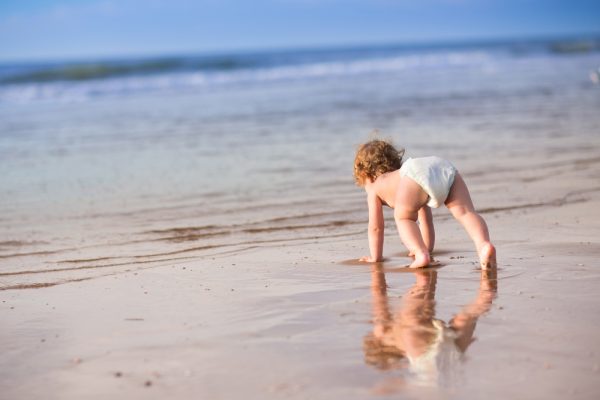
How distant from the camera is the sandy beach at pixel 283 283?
3.16 m

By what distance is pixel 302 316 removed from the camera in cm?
391

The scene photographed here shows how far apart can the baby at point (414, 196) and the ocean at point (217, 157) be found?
Result: 36.0 inches

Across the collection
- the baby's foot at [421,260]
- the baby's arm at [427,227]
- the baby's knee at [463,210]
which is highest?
the baby's knee at [463,210]

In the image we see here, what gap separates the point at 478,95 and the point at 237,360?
16278mm

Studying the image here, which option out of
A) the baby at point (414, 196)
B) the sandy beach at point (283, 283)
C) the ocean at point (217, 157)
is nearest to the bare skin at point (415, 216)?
the baby at point (414, 196)

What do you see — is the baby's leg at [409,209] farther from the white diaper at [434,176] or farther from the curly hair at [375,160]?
the curly hair at [375,160]

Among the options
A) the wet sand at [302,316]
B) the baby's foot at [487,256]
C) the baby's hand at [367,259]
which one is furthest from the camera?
the baby's hand at [367,259]

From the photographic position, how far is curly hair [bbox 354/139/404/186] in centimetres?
523

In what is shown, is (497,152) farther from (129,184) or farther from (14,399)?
(14,399)

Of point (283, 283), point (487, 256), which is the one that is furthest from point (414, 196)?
point (283, 283)

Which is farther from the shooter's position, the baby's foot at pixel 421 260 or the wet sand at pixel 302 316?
the baby's foot at pixel 421 260

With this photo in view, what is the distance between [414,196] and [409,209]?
86 mm

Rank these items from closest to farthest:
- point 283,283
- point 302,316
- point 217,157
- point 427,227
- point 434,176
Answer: point 302,316 < point 283,283 < point 434,176 < point 427,227 < point 217,157

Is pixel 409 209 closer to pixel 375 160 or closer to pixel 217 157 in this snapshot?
pixel 375 160
